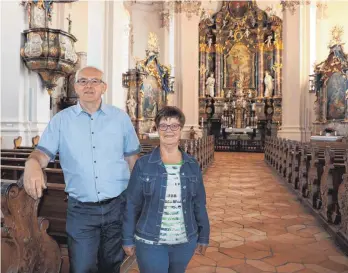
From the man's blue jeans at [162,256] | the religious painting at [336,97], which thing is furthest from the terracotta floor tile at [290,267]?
the religious painting at [336,97]

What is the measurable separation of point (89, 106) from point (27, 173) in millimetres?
526

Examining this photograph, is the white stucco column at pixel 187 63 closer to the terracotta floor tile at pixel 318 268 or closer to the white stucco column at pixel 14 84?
the white stucco column at pixel 14 84

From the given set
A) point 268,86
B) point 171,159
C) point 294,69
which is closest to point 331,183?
point 171,159

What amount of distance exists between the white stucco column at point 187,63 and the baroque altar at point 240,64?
444cm

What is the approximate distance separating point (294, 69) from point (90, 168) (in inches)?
523

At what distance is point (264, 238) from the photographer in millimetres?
3834

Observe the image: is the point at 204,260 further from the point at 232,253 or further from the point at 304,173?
the point at 304,173

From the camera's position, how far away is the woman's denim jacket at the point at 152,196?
5.77ft

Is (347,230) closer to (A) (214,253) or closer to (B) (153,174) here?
(A) (214,253)

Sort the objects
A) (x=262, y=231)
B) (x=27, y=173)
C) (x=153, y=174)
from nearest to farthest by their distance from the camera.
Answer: (x=27, y=173), (x=153, y=174), (x=262, y=231)

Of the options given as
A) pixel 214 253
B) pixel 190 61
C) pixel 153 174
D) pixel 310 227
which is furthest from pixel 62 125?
pixel 190 61

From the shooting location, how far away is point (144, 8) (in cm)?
1881

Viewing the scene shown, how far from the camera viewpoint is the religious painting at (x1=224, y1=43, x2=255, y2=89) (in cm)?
2056

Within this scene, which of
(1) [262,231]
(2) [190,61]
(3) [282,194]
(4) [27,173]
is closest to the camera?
(4) [27,173]
